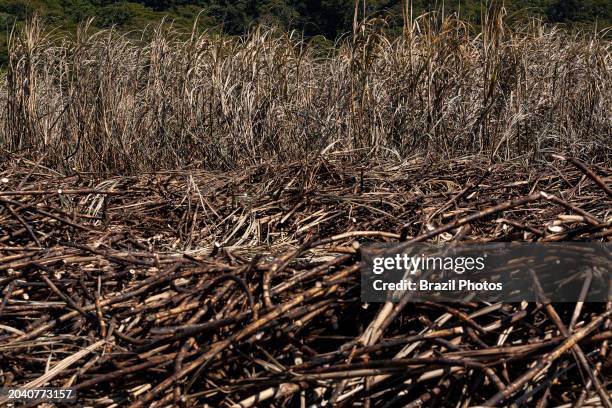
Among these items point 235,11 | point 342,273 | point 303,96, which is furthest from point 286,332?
point 235,11

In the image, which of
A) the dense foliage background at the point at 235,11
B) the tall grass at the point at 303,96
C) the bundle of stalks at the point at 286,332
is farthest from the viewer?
the dense foliage background at the point at 235,11

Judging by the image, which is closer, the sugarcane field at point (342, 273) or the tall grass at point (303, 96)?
the sugarcane field at point (342, 273)

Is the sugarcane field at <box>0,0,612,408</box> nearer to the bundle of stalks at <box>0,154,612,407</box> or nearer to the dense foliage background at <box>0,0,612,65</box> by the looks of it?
the bundle of stalks at <box>0,154,612,407</box>

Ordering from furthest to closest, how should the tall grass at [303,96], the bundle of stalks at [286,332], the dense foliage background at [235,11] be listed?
the dense foliage background at [235,11] < the tall grass at [303,96] < the bundle of stalks at [286,332]

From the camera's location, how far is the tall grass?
4.23 metres

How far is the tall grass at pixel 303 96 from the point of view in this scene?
4234 mm

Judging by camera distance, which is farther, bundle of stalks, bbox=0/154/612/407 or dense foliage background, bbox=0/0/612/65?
dense foliage background, bbox=0/0/612/65

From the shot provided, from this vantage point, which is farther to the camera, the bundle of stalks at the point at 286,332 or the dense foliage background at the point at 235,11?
the dense foliage background at the point at 235,11

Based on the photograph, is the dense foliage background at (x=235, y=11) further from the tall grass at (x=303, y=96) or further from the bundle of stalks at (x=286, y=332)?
the bundle of stalks at (x=286, y=332)

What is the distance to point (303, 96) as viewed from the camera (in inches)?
184

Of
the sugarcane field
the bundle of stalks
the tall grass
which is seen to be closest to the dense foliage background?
the tall grass

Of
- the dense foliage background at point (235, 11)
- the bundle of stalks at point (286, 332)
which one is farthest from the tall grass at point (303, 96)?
A: the dense foliage background at point (235, 11)

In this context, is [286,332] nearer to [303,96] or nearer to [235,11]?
[303,96]

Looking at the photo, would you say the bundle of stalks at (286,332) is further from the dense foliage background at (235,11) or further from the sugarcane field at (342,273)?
the dense foliage background at (235,11)
